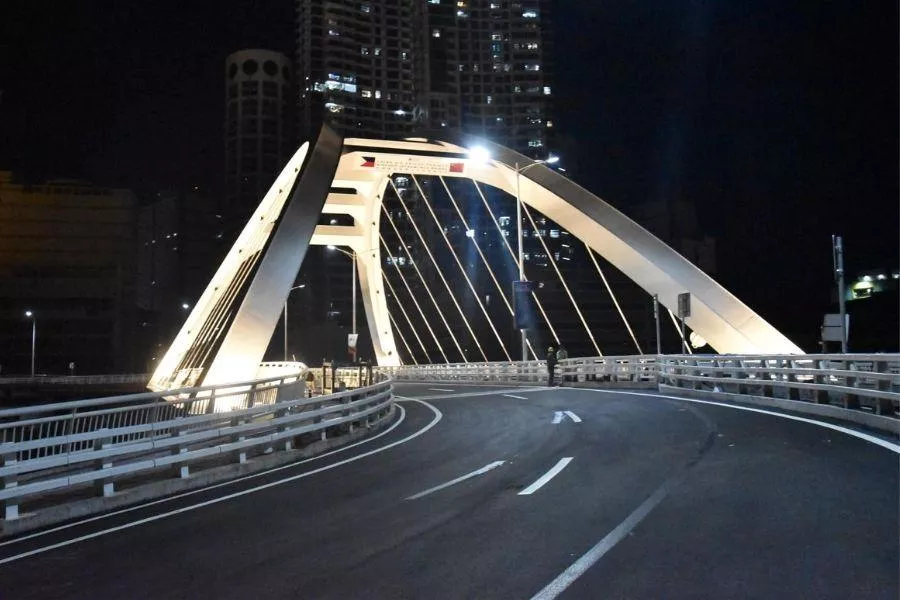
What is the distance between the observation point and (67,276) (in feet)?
336

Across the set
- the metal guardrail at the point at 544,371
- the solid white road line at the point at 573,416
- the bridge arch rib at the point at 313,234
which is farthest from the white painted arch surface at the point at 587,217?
the solid white road line at the point at 573,416

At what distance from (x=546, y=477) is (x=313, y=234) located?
2293 centimetres

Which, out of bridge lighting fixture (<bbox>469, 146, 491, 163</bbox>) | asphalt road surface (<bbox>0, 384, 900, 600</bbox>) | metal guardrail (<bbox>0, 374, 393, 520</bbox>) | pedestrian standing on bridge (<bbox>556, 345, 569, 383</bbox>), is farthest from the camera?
bridge lighting fixture (<bbox>469, 146, 491, 163</bbox>)

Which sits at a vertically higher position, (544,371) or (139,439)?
(139,439)

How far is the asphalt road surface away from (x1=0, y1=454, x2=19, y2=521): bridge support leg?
427mm

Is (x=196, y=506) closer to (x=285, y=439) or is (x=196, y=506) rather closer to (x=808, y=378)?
(x=285, y=439)

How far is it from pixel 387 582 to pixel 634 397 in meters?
16.9

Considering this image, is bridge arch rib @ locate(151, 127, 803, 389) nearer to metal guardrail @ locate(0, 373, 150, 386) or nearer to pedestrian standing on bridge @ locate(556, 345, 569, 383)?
pedestrian standing on bridge @ locate(556, 345, 569, 383)

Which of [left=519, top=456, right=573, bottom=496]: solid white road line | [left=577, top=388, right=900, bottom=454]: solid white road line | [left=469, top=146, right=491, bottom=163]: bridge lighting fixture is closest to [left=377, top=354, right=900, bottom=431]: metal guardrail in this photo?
[left=577, top=388, right=900, bottom=454]: solid white road line

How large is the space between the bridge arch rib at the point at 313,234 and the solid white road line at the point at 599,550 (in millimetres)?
15575

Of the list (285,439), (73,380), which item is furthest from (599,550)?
(73,380)

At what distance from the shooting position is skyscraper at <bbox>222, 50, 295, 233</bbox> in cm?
16588

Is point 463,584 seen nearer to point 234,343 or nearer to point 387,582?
point 387,582

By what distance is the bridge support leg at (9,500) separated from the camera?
826 centimetres
